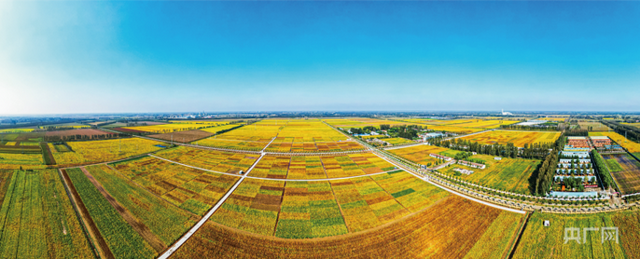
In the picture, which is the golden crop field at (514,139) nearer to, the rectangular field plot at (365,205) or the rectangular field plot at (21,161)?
the rectangular field plot at (365,205)

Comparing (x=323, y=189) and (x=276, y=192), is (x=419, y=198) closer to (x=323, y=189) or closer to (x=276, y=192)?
(x=323, y=189)

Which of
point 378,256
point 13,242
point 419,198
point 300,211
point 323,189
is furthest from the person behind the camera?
point 323,189

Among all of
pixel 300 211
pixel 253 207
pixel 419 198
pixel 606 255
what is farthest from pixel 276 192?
pixel 606 255

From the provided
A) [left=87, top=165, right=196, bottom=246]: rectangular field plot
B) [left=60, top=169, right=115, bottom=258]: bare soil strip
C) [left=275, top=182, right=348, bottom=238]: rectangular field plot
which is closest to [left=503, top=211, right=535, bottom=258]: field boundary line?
[left=275, top=182, right=348, bottom=238]: rectangular field plot

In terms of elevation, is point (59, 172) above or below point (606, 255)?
above

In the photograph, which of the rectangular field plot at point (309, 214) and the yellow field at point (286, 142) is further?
the yellow field at point (286, 142)

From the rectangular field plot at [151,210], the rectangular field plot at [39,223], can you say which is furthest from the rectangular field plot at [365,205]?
the rectangular field plot at [39,223]

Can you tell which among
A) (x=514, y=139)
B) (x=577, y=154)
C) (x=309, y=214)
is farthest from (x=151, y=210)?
(x=514, y=139)
